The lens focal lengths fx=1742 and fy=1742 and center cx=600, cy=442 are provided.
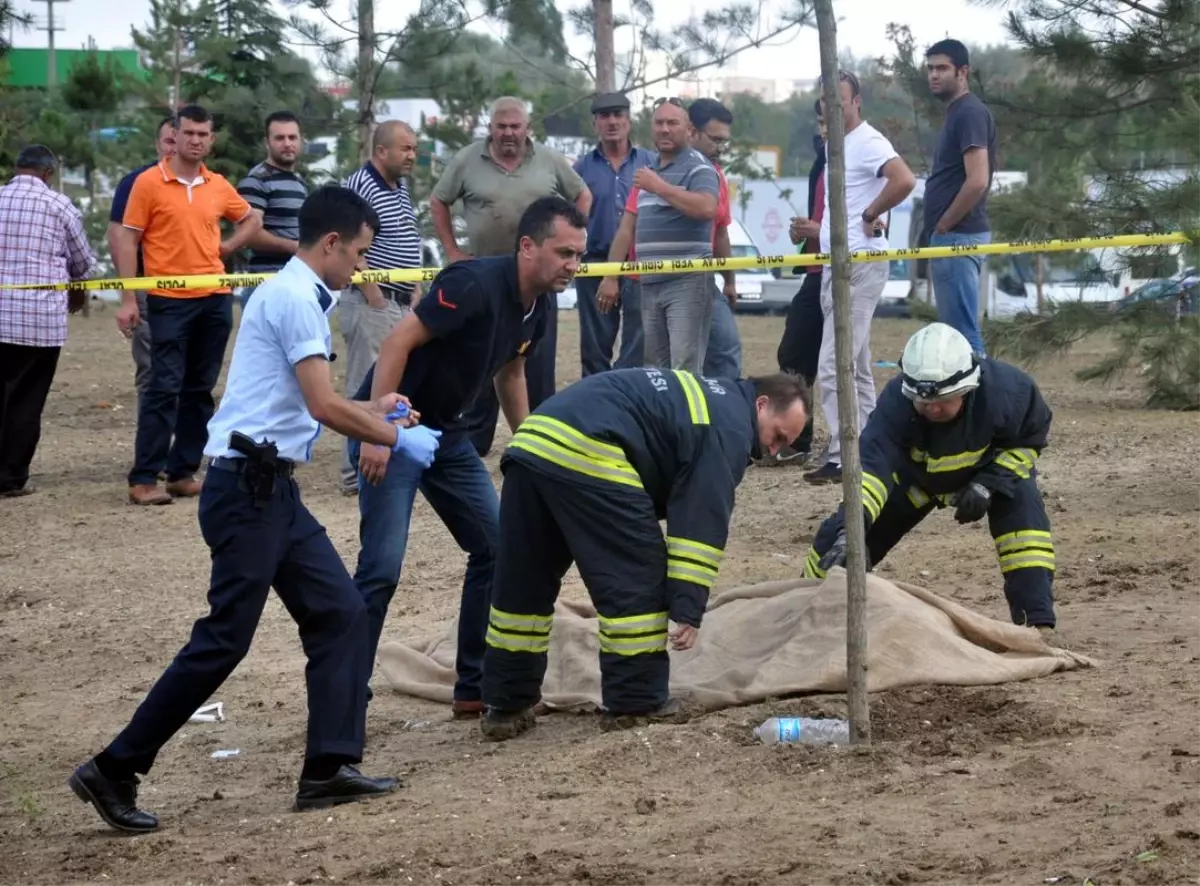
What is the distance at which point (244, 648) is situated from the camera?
5430mm

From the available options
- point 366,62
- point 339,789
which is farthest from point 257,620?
point 366,62

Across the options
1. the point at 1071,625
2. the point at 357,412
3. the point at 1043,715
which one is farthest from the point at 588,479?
the point at 1071,625

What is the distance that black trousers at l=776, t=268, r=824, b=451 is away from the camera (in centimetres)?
1169

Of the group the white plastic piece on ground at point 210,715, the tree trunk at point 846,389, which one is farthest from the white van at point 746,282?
the tree trunk at point 846,389

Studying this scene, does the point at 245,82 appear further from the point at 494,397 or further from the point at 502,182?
Result: the point at 494,397

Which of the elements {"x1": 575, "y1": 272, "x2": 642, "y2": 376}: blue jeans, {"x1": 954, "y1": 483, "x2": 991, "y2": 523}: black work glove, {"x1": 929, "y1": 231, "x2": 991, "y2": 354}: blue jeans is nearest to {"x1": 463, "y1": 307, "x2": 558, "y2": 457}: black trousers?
{"x1": 575, "y1": 272, "x2": 642, "y2": 376}: blue jeans

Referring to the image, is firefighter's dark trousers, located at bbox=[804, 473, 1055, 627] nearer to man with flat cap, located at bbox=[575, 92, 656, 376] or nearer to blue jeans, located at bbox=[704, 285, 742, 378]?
blue jeans, located at bbox=[704, 285, 742, 378]

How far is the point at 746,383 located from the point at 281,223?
5798 mm

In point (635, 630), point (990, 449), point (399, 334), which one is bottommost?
point (635, 630)

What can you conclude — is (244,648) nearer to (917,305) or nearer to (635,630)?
(635,630)

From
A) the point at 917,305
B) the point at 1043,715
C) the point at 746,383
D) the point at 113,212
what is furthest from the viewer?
the point at 917,305

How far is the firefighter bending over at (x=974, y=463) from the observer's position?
704 centimetres

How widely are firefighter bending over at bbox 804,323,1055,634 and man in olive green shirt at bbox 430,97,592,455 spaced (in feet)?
12.0

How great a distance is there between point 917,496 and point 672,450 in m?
1.69
